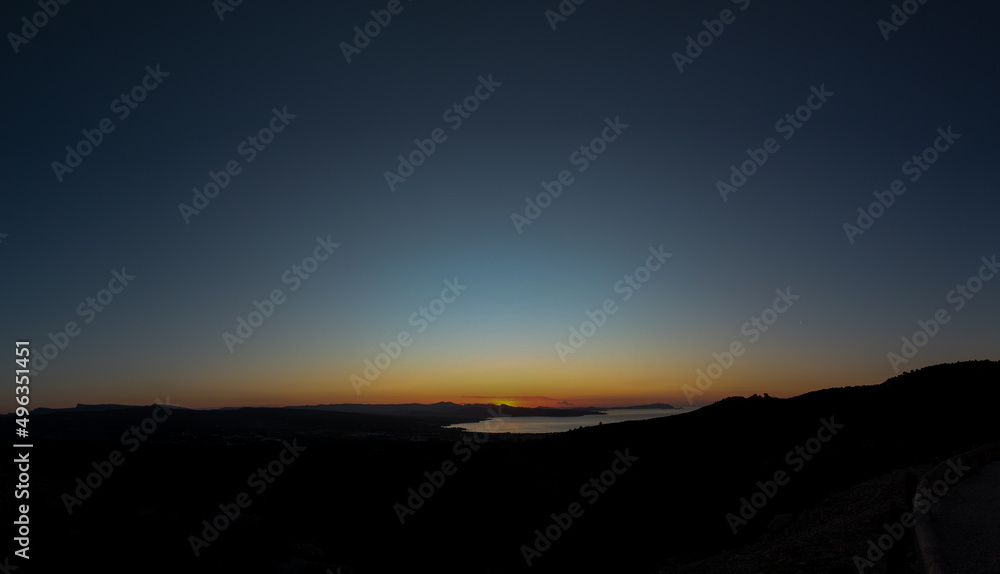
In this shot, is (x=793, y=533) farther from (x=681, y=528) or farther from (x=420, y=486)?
(x=420, y=486)

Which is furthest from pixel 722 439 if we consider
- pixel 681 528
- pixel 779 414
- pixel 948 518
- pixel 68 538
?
pixel 68 538
